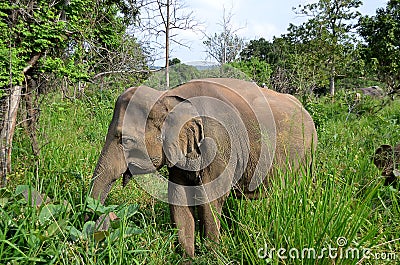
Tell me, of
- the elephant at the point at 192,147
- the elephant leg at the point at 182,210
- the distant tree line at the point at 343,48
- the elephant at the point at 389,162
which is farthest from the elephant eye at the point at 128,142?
the distant tree line at the point at 343,48

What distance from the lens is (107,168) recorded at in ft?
8.93

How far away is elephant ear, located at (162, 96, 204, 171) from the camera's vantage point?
277cm

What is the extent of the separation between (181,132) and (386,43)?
19519 mm

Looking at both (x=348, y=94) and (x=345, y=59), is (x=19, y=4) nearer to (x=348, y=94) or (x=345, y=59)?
(x=348, y=94)

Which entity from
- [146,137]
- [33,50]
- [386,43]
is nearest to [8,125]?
[33,50]

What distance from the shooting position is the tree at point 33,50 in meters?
3.63

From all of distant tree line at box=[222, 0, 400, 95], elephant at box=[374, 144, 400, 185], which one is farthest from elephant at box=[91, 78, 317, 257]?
distant tree line at box=[222, 0, 400, 95]

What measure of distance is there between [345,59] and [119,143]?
70.1 feet

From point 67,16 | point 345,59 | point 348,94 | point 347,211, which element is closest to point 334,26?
point 345,59

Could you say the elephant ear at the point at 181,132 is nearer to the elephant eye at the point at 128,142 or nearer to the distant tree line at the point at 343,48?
the elephant eye at the point at 128,142

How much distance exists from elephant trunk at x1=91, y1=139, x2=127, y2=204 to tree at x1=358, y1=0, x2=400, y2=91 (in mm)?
16985

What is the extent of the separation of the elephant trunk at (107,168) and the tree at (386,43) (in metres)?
17.0

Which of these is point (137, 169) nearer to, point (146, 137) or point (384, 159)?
point (146, 137)

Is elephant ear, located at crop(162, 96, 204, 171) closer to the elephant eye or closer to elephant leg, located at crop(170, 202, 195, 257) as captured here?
the elephant eye
